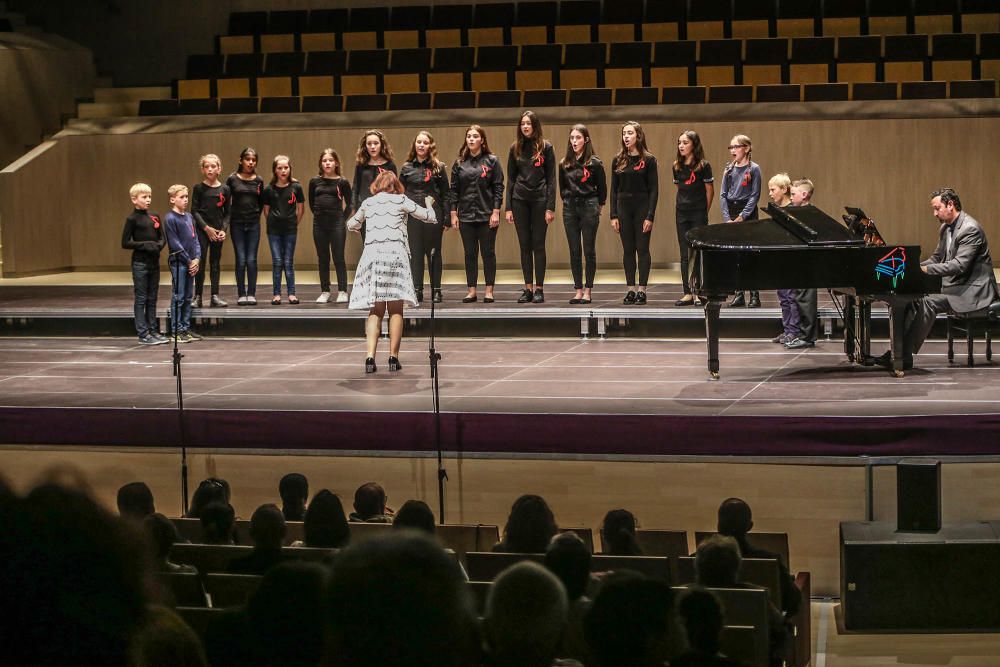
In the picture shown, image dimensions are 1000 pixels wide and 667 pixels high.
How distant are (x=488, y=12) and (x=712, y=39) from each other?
249cm

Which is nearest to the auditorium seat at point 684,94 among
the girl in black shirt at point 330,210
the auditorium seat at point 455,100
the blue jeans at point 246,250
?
the auditorium seat at point 455,100

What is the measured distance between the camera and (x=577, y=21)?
13336 millimetres

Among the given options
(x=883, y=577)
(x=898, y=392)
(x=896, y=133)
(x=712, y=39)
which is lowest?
(x=883, y=577)

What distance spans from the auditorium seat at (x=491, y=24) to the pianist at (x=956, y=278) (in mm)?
7250

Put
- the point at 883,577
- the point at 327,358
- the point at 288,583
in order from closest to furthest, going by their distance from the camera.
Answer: the point at 288,583 < the point at 883,577 < the point at 327,358

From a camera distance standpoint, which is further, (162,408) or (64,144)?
(64,144)

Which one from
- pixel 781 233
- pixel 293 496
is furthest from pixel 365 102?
pixel 293 496

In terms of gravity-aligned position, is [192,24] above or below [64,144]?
above

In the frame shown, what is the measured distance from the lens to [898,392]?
6.39 m

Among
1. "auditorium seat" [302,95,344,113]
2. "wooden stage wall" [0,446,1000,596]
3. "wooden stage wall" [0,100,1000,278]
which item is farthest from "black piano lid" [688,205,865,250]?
"auditorium seat" [302,95,344,113]

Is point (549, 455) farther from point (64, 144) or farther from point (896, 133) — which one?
point (64, 144)

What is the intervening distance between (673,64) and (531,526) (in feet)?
30.9

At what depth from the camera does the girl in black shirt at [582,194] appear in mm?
8891

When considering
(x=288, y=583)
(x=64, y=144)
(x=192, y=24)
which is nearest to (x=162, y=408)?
(x=288, y=583)
